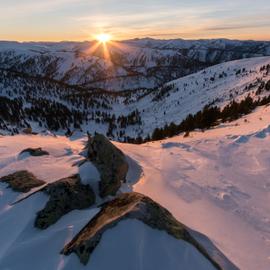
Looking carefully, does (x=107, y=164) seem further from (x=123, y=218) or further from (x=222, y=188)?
(x=123, y=218)

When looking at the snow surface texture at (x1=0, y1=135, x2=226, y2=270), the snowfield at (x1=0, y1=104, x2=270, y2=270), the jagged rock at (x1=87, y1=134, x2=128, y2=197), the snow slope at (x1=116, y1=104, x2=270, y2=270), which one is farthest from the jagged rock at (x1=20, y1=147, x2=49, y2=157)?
the snow surface texture at (x1=0, y1=135, x2=226, y2=270)

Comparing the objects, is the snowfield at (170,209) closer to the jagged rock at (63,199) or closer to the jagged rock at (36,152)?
the jagged rock at (63,199)

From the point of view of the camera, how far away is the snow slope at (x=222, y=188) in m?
9.67

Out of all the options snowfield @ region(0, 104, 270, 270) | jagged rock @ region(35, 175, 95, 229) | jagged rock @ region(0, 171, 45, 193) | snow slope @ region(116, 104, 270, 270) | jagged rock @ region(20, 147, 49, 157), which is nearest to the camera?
snowfield @ region(0, 104, 270, 270)

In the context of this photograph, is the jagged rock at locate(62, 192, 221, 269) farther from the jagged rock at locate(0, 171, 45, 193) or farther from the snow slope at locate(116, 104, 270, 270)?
the jagged rock at locate(0, 171, 45, 193)

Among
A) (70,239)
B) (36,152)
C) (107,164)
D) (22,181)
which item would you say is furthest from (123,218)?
(36,152)

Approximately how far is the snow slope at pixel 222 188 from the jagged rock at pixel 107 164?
1.21m

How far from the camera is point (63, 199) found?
31.7ft

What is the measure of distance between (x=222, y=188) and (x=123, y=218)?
7316 mm

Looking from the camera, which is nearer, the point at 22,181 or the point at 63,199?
the point at 63,199

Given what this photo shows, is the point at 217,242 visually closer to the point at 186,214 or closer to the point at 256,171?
the point at 186,214

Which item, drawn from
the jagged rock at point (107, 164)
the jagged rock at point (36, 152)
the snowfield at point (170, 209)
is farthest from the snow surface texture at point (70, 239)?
the jagged rock at point (36, 152)

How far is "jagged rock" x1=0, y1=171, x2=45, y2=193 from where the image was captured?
433 inches

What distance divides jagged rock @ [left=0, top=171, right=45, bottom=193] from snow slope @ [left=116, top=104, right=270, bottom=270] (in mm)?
4130
